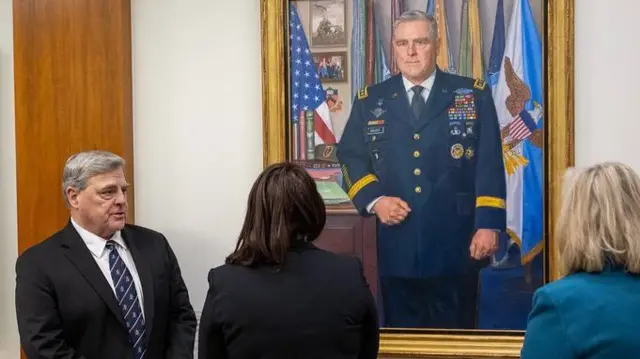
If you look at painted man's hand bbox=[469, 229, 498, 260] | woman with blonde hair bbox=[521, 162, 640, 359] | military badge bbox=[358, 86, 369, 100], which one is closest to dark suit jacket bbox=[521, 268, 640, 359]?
woman with blonde hair bbox=[521, 162, 640, 359]

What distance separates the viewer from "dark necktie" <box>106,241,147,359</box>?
8.07 ft

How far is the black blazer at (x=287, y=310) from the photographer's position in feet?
5.83

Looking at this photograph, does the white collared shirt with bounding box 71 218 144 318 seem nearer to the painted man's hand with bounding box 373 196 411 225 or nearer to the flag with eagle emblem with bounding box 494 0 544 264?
the painted man's hand with bounding box 373 196 411 225

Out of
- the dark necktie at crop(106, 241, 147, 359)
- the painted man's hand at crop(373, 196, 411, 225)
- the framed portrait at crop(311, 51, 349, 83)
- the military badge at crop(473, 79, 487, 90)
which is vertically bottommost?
the dark necktie at crop(106, 241, 147, 359)

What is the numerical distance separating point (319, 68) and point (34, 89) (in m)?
1.28

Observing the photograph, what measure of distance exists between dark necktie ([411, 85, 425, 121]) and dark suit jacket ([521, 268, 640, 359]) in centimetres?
151

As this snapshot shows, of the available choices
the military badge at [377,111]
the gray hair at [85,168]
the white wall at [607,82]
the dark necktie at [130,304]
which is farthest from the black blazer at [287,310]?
the white wall at [607,82]

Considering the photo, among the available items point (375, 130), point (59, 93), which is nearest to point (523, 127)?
point (375, 130)

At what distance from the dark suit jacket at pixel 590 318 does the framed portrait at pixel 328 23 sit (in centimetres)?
176

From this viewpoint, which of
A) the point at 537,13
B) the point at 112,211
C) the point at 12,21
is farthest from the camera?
the point at 12,21

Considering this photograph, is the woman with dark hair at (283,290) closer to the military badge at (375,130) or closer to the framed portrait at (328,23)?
the military badge at (375,130)

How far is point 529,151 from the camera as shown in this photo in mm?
2912

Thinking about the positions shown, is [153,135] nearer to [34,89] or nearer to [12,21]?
[34,89]

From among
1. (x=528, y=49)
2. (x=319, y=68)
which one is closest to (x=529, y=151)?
(x=528, y=49)
